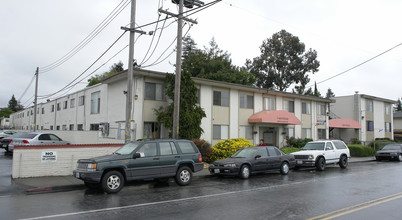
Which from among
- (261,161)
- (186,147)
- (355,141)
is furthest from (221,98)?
(355,141)

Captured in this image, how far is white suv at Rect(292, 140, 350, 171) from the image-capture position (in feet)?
53.5

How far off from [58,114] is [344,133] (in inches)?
1382

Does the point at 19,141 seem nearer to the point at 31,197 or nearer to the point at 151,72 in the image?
the point at 151,72

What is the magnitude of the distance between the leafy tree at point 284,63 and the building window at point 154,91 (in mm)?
32465

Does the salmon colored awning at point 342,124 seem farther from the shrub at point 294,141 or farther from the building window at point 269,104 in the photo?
the building window at point 269,104

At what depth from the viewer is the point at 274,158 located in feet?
46.9

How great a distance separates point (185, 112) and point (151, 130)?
2.81 m

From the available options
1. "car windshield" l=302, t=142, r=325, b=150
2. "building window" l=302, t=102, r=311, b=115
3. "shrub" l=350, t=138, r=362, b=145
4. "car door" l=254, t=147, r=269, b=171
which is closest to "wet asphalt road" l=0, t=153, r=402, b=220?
"car door" l=254, t=147, r=269, b=171

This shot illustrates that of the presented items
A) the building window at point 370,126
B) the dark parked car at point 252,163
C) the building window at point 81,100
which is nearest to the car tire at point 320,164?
the dark parked car at point 252,163

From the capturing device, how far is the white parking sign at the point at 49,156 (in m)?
12.1

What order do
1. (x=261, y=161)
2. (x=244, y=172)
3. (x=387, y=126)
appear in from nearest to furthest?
1. (x=244, y=172)
2. (x=261, y=161)
3. (x=387, y=126)

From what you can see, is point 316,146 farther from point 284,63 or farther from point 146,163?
point 284,63

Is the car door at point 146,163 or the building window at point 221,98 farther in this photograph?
the building window at point 221,98

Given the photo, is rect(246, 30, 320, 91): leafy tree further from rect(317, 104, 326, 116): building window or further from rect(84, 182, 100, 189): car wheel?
rect(84, 182, 100, 189): car wheel
